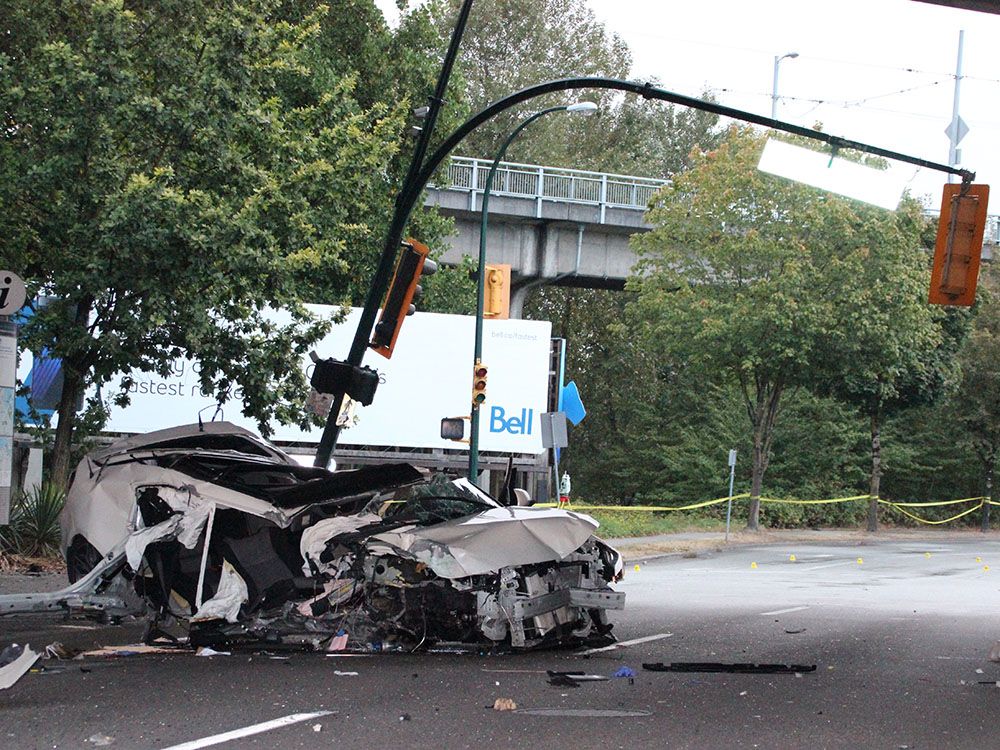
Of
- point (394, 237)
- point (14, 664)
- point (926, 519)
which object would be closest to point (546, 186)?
point (926, 519)

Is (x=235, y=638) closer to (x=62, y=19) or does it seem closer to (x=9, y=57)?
(x=9, y=57)

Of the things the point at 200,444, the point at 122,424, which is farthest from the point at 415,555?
the point at 122,424

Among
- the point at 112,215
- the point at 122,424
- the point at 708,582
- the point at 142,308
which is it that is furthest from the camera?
the point at 122,424

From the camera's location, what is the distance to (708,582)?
21625 millimetres

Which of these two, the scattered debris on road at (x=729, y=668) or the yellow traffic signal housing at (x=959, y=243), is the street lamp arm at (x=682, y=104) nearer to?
the yellow traffic signal housing at (x=959, y=243)

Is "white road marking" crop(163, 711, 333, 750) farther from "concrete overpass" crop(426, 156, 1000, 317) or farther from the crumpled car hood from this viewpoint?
"concrete overpass" crop(426, 156, 1000, 317)

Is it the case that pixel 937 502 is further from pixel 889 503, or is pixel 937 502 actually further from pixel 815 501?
pixel 815 501

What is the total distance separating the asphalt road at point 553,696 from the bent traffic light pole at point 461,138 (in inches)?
186

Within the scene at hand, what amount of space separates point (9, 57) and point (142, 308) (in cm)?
352

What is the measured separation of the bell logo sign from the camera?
32.1m

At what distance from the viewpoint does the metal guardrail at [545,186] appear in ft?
127

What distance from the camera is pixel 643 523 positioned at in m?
35.7

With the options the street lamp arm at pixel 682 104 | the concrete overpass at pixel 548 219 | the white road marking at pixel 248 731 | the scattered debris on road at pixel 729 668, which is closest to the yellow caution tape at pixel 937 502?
the concrete overpass at pixel 548 219

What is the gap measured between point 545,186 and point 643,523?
10429 millimetres
